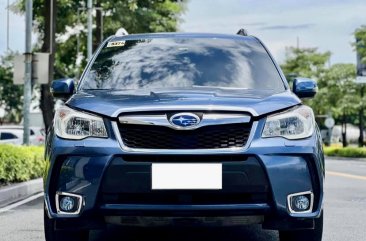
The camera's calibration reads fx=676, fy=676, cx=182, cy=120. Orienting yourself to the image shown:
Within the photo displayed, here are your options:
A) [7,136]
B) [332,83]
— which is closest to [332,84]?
[332,83]

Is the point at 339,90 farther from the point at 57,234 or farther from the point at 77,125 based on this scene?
the point at 77,125

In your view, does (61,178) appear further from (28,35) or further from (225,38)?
(28,35)

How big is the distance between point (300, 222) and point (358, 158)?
1237 inches

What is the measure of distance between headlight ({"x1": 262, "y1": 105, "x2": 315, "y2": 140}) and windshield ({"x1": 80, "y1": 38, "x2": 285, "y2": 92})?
1.87 ft

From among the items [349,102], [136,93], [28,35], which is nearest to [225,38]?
[136,93]

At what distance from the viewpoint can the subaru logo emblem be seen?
4.11 meters

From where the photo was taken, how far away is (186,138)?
4.11 m

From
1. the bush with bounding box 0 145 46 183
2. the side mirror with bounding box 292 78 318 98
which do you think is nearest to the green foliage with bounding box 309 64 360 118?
the bush with bounding box 0 145 46 183

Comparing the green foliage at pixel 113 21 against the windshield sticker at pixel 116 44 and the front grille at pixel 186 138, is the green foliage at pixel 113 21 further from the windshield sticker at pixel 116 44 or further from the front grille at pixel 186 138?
the front grille at pixel 186 138

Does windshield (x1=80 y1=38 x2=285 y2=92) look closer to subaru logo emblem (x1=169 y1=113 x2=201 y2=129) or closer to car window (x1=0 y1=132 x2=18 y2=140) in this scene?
subaru logo emblem (x1=169 y1=113 x2=201 y2=129)

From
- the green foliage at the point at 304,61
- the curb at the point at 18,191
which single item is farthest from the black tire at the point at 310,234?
the green foliage at the point at 304,61

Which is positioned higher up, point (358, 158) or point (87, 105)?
point (87, 105)

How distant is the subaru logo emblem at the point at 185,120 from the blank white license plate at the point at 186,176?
24 cm

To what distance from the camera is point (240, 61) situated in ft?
17.6
